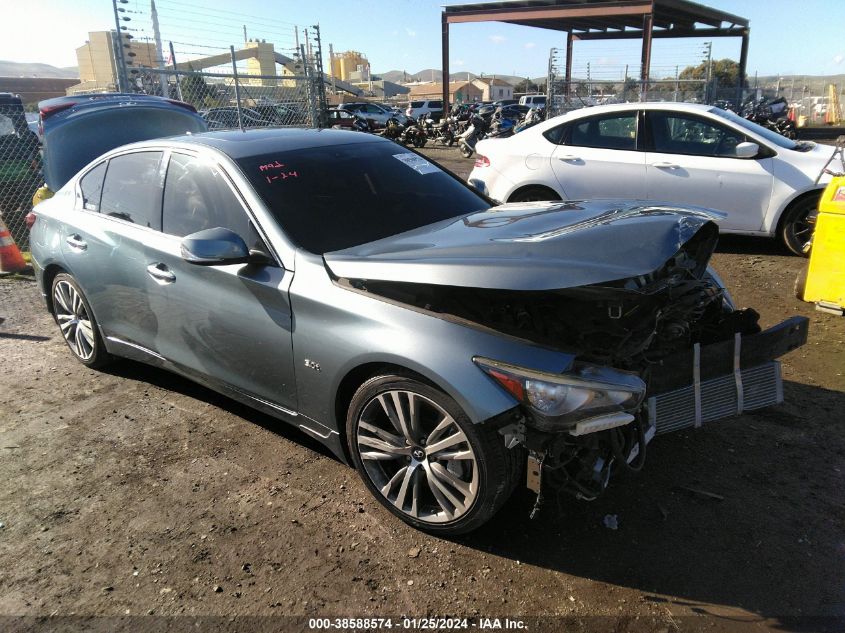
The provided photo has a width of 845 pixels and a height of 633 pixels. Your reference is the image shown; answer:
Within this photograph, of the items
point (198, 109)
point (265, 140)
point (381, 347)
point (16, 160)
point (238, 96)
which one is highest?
point (238, 96)

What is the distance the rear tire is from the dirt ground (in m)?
4.08

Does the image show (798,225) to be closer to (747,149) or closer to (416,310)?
(747,149)

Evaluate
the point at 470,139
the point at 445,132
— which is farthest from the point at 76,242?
the point at 445,132

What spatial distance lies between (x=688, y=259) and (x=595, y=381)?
1142 mm

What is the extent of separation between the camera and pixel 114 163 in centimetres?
439

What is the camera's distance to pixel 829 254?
5.11m

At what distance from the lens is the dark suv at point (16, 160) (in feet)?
31.3

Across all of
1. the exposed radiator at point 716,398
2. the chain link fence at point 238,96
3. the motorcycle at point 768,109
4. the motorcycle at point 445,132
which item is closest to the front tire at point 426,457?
the exposed radiator at point 716,398

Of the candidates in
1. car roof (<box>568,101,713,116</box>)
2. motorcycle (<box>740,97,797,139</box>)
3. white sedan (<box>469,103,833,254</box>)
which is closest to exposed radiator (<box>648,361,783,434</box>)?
white sedan (<box>469,103,833,254</box>)

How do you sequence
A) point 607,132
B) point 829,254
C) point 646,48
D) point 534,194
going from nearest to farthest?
point 829,254
point 607,132
point 534,194
point 646,48

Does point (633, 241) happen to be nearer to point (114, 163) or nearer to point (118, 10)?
point (114, 163)

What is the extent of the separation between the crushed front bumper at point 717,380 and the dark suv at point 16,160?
9781mm

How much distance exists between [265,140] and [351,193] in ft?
2.18

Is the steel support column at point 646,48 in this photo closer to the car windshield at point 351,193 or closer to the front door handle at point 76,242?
the car windshield at point 351,193
